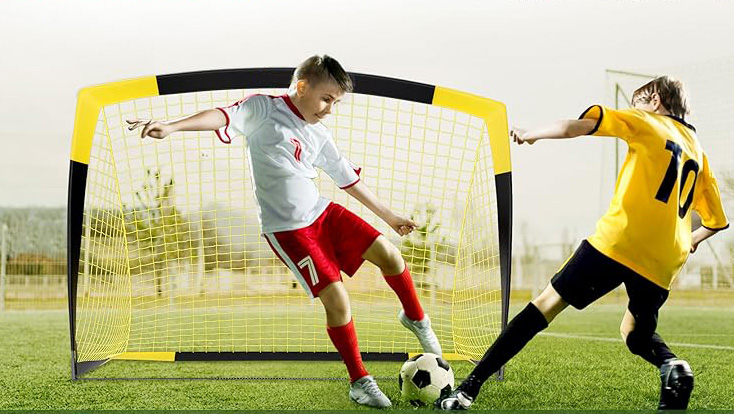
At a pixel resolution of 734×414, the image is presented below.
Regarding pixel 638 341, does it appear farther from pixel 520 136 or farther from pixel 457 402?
pixel 520 136

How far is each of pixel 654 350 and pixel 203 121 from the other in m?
2.08

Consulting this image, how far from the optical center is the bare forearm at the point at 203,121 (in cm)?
307

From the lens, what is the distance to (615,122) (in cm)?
280

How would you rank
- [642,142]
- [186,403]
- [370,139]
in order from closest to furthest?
1. [642,142]
2. [186,403]
3. [370,139]

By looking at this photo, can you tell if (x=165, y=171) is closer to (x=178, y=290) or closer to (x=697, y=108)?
(x=178, y=290)

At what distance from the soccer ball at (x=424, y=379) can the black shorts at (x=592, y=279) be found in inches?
26.3

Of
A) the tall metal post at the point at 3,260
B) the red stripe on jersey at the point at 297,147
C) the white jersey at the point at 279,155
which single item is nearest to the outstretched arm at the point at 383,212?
the white jersey at the point at 279,155

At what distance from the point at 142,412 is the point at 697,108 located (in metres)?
8.31

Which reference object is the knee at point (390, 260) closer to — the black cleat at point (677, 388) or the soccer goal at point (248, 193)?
the soccer goal at point (248, 193)

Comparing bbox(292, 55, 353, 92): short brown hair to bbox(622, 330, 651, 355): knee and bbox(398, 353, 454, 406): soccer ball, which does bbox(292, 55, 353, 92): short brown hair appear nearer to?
bbox(398, 353, 454, 406): soccer ball

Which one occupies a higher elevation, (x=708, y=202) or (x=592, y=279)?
(x=708, y=202)

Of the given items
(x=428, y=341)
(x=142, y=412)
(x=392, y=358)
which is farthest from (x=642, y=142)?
(x=142, y=412)

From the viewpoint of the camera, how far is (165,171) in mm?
4324

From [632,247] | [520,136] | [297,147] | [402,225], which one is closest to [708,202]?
[632,247]
